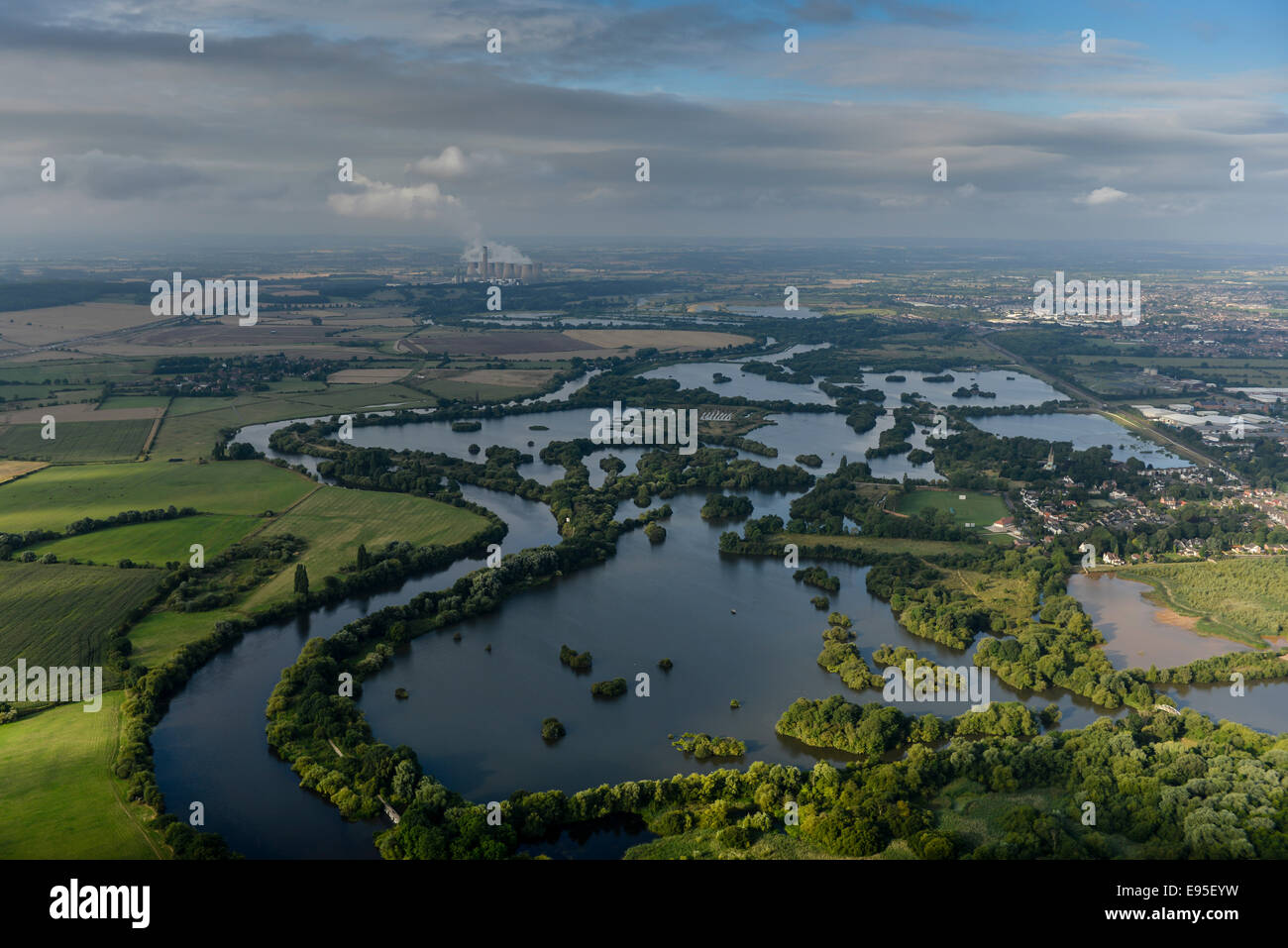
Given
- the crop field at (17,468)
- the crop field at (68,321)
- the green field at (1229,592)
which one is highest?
the crop field at (68,321)

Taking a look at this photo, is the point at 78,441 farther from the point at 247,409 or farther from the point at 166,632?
the point at 166,632

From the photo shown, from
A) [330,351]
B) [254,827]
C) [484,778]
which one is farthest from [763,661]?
[330,351]

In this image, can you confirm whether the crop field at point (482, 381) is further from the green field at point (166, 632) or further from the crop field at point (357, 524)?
the green field at point (166, 632)

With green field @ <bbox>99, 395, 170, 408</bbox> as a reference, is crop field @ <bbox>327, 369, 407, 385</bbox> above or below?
above

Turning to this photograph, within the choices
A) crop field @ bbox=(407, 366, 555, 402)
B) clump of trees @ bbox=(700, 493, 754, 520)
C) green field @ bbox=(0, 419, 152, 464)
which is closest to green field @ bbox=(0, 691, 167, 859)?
clump of trees @ bbox=(700, 493, 754, 520)

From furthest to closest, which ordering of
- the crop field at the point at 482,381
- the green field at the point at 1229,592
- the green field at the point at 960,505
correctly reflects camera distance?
the crop field at the point at 482,381
the green field at the point at 960,505
the green field at the point at 1229,592

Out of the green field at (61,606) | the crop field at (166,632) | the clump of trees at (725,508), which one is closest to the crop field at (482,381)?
the clump of trees at (725,508)

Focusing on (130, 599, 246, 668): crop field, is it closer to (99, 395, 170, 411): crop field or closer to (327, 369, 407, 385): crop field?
(99, 395, 170, 411): crop field
